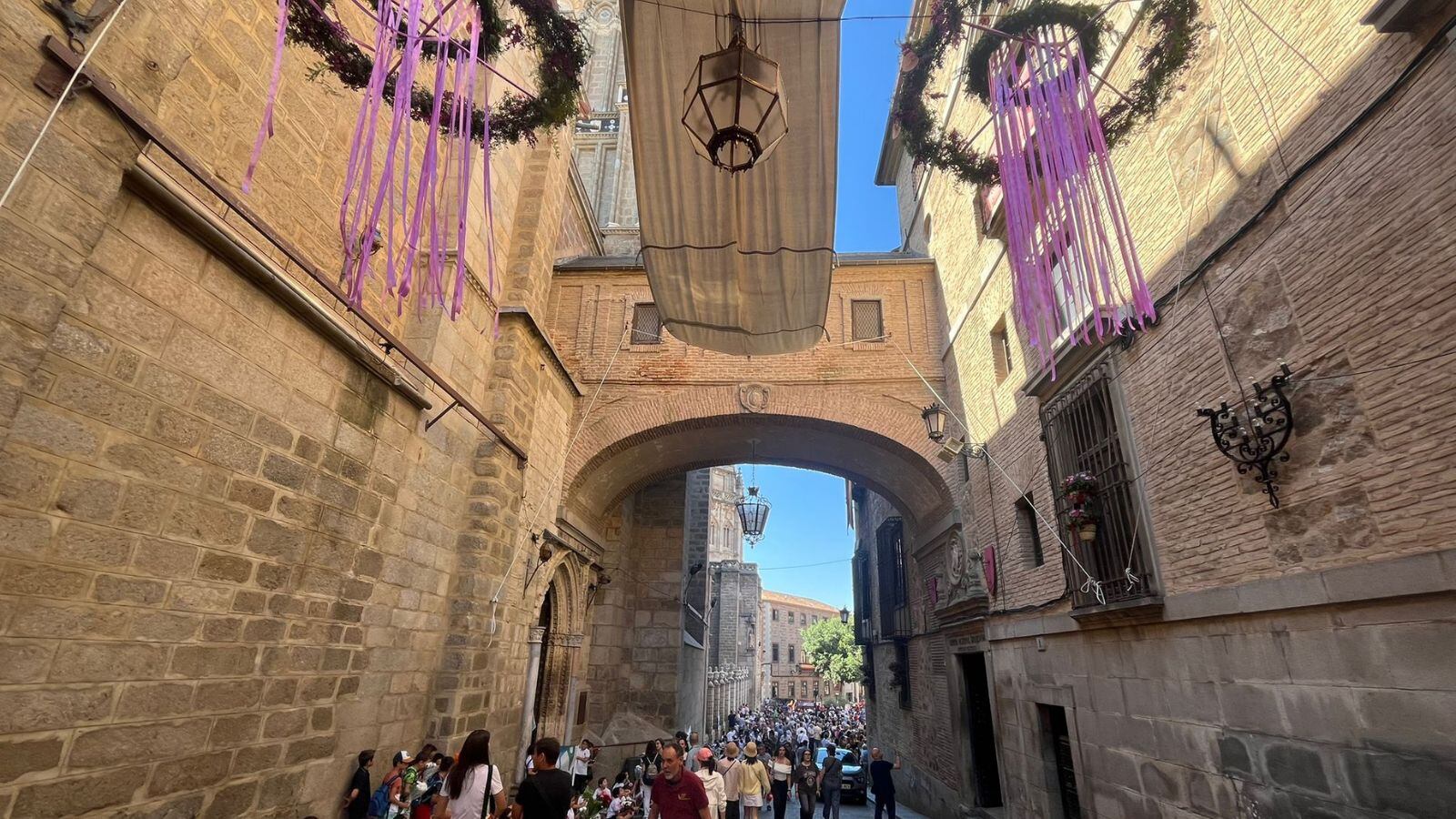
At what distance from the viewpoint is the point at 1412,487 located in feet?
9.91

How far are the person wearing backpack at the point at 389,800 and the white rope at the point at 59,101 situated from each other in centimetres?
503

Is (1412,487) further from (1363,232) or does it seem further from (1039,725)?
(1039,725)

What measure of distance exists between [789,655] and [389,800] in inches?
2418

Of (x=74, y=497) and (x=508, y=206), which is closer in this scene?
(x=74, y=497)

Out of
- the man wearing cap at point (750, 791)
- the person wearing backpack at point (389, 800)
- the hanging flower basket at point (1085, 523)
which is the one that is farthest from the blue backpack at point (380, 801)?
the hanging flower basket at point (1085, 523)

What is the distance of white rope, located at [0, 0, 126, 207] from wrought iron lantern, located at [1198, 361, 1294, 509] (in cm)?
613

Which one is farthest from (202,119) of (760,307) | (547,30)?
(760,307)

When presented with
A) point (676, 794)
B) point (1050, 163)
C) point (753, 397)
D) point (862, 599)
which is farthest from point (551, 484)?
point (862, 599)

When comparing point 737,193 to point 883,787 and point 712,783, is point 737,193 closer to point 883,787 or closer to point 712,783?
point 712,783

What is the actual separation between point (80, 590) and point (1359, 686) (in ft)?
21.2

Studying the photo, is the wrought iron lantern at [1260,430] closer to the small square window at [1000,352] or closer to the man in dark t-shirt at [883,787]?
the small square window at [1000,352]

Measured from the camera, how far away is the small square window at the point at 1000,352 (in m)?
8.49

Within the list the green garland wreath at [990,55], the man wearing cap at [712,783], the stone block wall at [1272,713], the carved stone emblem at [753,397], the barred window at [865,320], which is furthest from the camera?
the barred window at [865,320]

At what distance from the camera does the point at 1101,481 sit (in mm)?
5785
